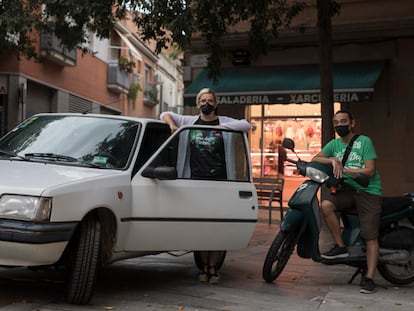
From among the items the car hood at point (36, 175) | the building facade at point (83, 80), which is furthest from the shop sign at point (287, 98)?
the car hood at point (36, 175)

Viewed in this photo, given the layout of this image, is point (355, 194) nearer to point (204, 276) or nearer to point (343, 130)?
point (343, 130)

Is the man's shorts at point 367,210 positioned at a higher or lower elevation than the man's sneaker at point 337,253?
higher

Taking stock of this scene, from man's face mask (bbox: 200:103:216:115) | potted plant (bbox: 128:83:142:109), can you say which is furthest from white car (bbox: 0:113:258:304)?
potted plant (bbox: 128:83:142:109)

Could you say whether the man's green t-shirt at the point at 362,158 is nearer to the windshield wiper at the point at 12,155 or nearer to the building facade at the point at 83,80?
the windshield wiper at the point at 12,155

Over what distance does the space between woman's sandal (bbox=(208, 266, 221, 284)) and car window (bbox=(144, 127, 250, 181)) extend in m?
0.97

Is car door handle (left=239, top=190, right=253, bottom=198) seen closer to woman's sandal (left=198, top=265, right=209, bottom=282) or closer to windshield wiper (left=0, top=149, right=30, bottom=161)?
woman's sandal (left=198, top=265, right=209, bottom=282)

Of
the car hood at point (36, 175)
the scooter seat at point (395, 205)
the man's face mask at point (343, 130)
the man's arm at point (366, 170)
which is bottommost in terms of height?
the scooter seat at point (395, 205)

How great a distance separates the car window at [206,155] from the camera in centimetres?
558

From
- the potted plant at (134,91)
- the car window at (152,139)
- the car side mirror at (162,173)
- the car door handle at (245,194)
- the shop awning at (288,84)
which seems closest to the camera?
the car side mirror at (162,173)

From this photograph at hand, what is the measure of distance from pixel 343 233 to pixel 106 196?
266 cm

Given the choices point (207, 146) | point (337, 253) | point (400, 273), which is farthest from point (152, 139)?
point (400, 273)

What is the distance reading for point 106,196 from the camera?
475cm

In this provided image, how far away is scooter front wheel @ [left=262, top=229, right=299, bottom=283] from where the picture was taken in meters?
5.79

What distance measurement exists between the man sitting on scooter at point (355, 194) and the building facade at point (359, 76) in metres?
5.72
